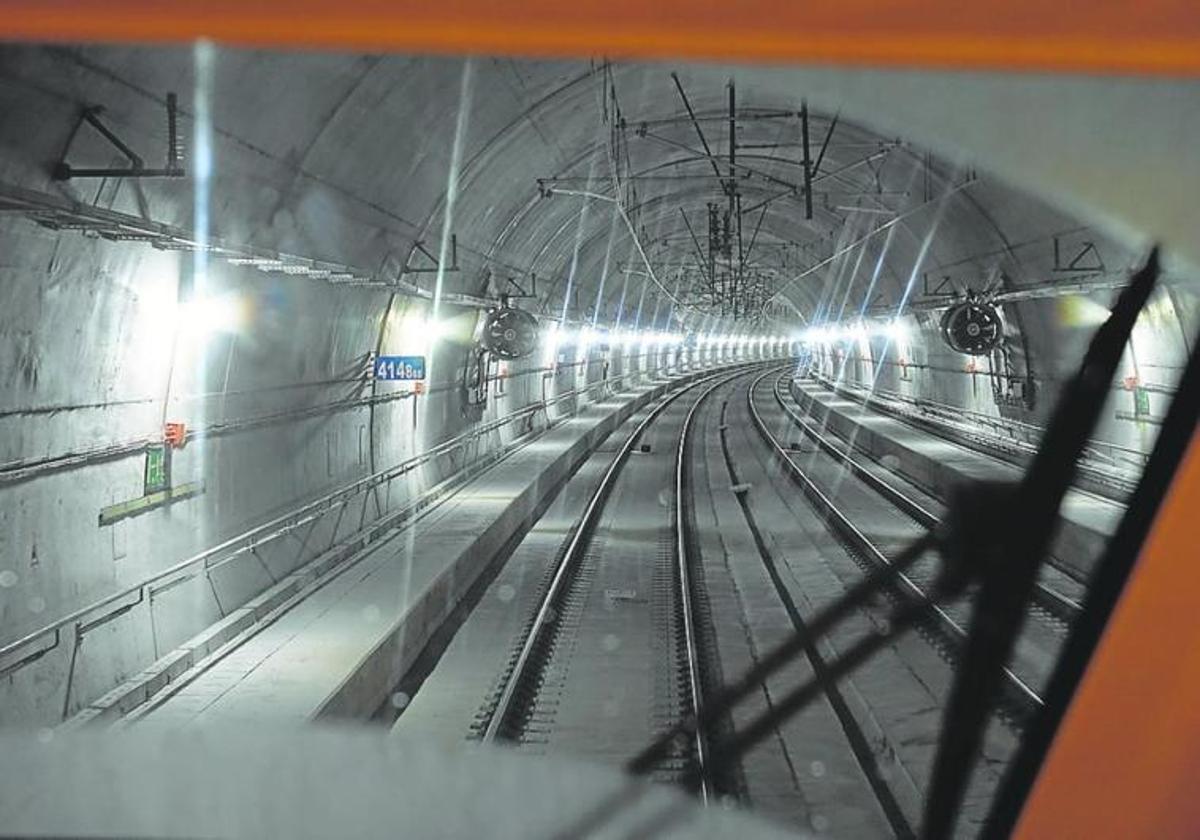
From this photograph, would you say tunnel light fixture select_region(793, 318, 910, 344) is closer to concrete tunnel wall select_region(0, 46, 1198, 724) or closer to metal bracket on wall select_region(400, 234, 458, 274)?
concrete tunnel wall select_region(0, 46, 1198, 724)

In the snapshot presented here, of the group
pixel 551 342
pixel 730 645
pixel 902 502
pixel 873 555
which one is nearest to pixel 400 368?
pixel 730 645

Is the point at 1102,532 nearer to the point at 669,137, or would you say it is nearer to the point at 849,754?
the point at 849,754

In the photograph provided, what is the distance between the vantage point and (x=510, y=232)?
61.2ft

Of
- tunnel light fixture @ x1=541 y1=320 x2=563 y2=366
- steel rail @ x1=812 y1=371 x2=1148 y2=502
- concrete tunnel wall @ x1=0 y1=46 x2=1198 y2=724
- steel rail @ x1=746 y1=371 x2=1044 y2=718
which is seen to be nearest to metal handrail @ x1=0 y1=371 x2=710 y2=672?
concrete tunnel wall @ x1=0 y1=46 x2=1198 y2=724

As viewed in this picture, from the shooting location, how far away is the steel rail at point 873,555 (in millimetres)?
8008

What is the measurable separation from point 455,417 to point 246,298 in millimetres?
9478

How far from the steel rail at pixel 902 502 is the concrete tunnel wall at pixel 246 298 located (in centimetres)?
273

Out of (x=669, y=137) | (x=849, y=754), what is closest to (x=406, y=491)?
(x=669, y=137)

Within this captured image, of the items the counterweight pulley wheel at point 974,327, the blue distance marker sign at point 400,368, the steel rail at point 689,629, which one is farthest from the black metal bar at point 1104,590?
the counterweight pulley wheel at point 974,327

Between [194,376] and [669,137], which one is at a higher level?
[669,137]

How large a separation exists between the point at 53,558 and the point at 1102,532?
1039 cm

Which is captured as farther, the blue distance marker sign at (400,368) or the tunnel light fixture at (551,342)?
the tunnel light fixture at (551,342)

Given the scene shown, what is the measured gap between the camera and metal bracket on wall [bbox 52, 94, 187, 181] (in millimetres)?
6418

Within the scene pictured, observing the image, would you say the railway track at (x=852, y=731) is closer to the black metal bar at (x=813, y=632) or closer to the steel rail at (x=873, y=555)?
the black metal bar at (x=813, y=632)
